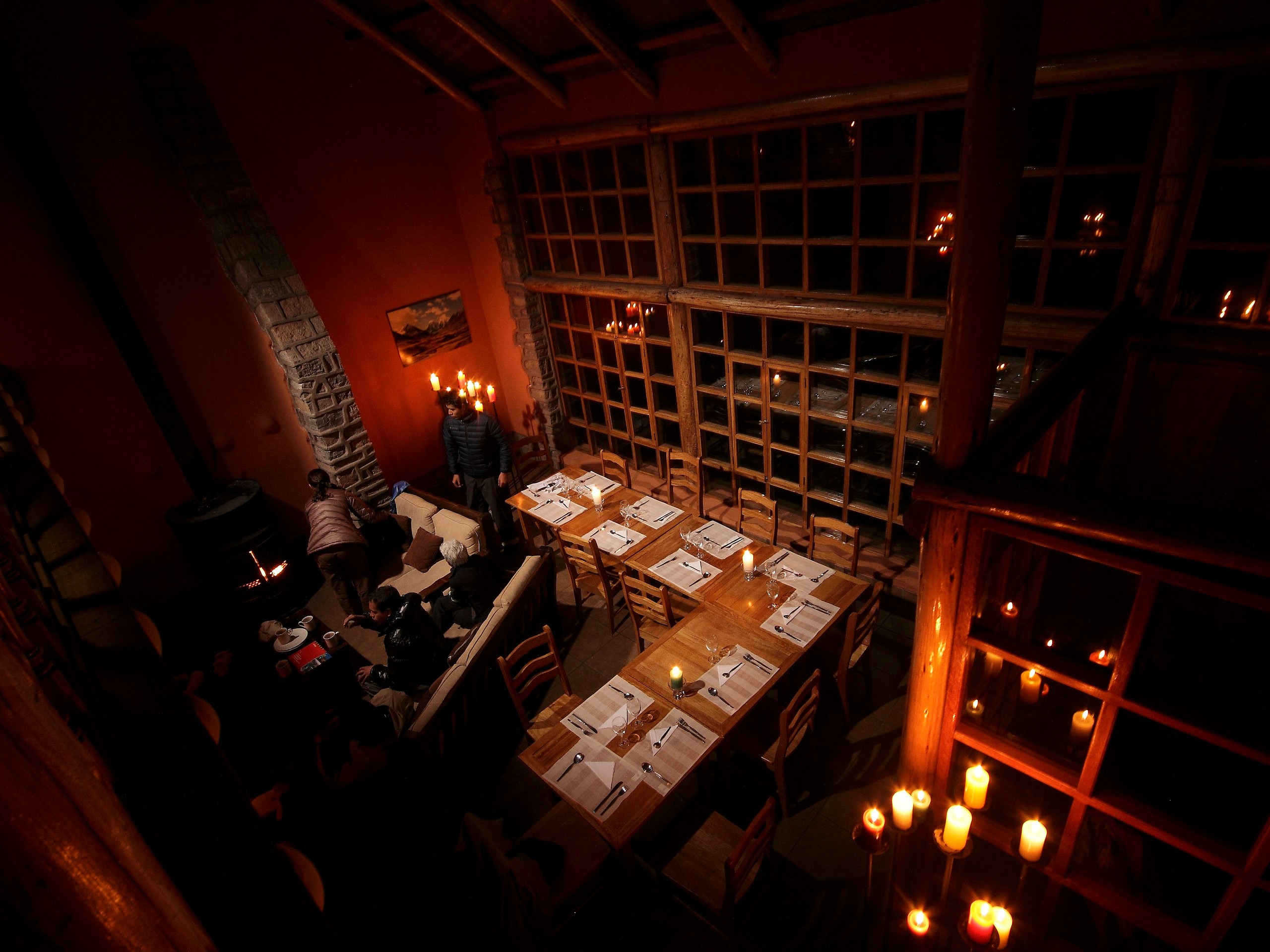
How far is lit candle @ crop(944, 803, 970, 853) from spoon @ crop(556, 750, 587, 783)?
1.87 m

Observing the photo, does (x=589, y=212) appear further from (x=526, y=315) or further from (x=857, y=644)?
(x=857, y=644)

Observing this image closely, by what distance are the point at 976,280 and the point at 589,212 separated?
18.2 feet

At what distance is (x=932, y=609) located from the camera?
8.34ft

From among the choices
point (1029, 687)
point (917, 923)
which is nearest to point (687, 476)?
point (1029, 687)

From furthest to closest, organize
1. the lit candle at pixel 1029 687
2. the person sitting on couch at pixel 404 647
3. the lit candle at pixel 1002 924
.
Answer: the person sitting on couch at pixel 404 647 → the lit candle at pixel 1029 687 → the lit candle at pixel 1002 924

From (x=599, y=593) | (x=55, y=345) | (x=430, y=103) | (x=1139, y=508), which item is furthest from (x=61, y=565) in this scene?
(x=430, y=103)

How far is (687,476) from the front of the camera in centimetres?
654

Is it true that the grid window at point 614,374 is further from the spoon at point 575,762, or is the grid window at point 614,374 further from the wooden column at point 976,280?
the wooden column at point 976,280

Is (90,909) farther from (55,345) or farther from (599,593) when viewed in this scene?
(55,345)

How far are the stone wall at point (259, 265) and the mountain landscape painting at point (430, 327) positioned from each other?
113cm

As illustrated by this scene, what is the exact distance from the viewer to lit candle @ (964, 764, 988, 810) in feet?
9.46

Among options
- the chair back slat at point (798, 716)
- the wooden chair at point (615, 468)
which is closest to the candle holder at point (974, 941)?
the chair back slat at point (798, 716)

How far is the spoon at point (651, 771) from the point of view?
3.59 metres

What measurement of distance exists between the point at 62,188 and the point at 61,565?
16.9ft
